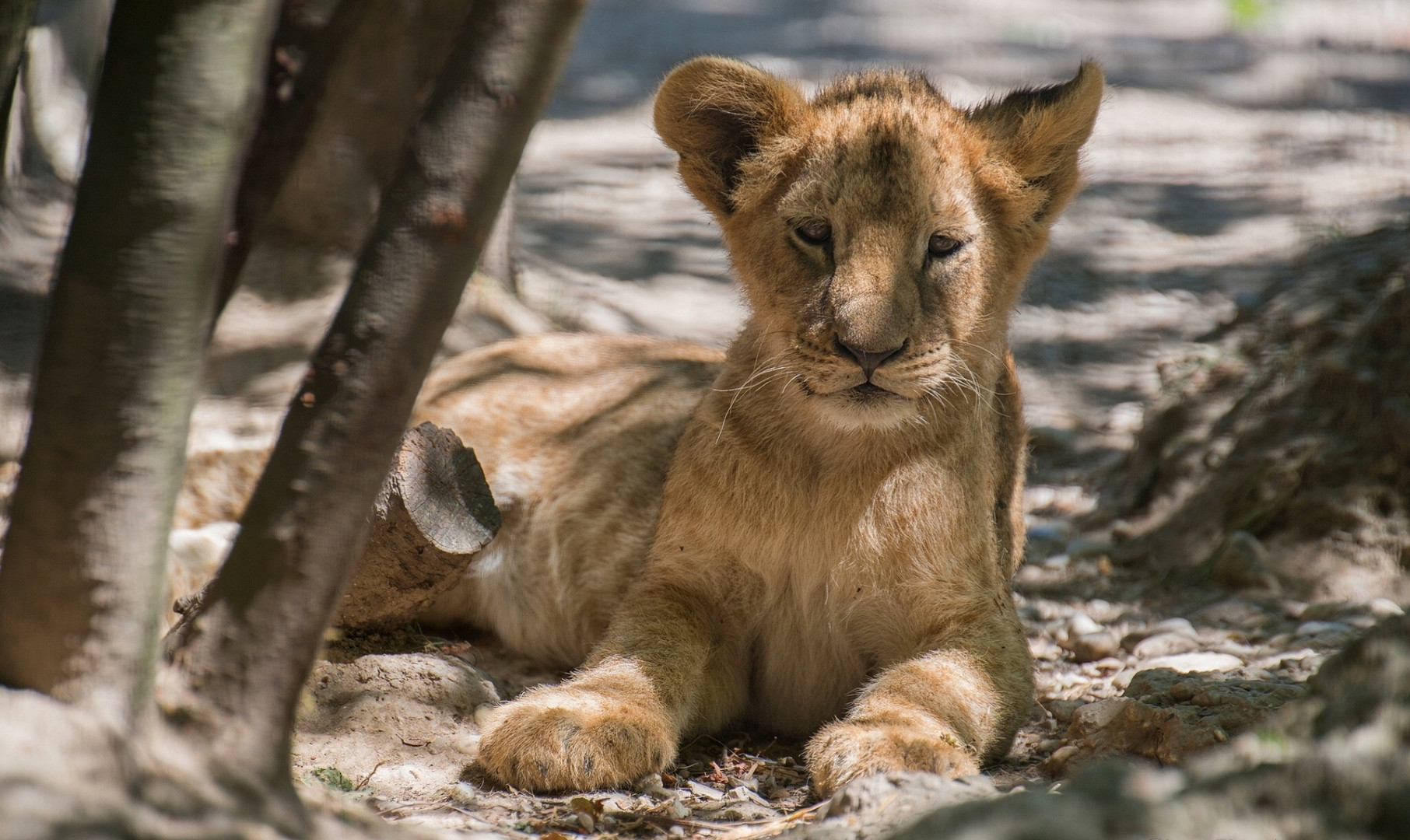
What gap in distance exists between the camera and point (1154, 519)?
6.17 meters

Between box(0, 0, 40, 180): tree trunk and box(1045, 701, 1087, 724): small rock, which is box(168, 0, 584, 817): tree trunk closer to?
box(0, 0, 40, 180): tree trunk

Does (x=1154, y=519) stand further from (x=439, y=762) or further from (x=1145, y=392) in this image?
(x=439, y=762)

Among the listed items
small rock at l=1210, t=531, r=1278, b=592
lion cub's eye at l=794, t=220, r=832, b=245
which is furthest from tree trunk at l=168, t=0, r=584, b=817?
small rock at l=1210, t=531, r=1278, b=592

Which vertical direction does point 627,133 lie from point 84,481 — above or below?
below

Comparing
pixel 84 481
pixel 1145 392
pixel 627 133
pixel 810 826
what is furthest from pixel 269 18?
pixel 627 133

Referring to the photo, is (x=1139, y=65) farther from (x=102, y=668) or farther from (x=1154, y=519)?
(x=102, y=668)

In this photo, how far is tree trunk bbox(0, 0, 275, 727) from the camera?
201 centimetres

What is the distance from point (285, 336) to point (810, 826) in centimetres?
444

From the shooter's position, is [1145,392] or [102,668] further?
[1145,392]

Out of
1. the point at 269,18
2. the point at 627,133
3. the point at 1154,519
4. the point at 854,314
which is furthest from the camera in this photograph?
the point at 627,133

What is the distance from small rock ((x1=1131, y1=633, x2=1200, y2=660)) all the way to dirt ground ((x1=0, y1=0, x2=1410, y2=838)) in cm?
1

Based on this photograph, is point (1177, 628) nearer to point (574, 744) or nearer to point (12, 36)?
point (574, 744)

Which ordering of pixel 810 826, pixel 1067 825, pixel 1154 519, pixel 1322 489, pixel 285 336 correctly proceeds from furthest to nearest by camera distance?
pixel 285 336, pixel 1154 519, pixel 1322 489, pixel 810 826, pixel 1067 825

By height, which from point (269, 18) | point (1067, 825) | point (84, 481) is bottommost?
point (1067, 825)
